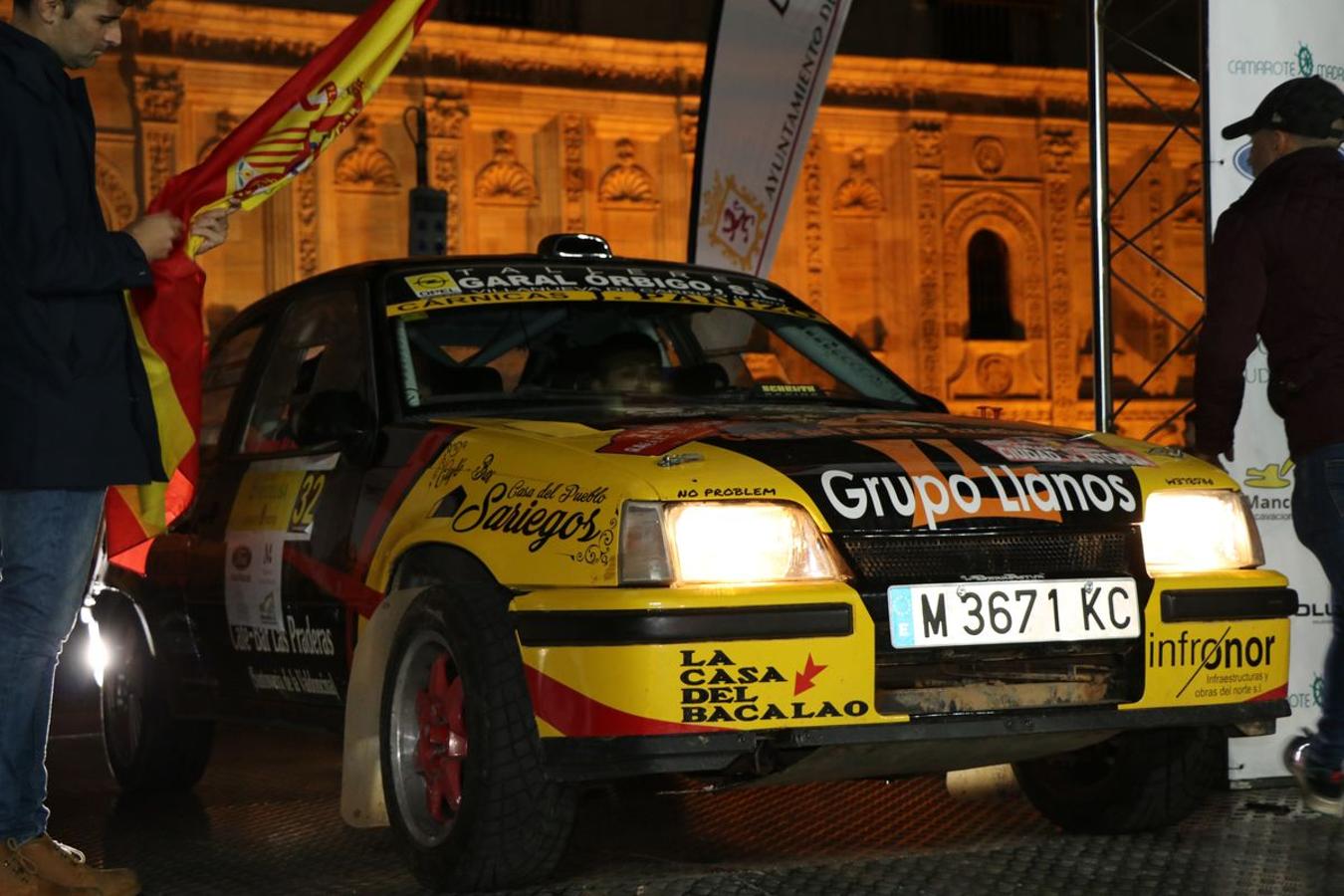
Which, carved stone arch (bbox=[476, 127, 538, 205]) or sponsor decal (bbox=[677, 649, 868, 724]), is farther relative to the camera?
carved stone arch (bbox=[476, 127, 538, 205])

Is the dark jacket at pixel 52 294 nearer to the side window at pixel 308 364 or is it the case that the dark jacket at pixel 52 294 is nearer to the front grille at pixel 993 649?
the side window at pixel 308 364

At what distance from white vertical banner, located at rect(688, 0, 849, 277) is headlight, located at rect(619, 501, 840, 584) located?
6631 mm

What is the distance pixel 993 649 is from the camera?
4223 mm

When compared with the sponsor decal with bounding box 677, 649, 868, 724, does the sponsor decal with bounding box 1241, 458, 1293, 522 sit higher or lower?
higher

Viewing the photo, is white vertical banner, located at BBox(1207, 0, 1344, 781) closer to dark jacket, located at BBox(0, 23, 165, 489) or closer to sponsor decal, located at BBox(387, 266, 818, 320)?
sponsor decal, located at BBox(387, 266, 818, 320)

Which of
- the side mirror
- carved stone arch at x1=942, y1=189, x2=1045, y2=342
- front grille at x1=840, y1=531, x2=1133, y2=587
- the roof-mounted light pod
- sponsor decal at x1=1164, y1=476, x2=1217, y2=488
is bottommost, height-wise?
front grille at x1=840, y1=531, x2=1133, y2=587

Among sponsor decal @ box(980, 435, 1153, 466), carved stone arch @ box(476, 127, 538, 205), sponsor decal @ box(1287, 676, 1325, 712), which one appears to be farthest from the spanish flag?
carved stone arch @ box(476, 127, 538, 205)

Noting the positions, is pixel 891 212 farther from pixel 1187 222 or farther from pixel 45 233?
pixel 45 233

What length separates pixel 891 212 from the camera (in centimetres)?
3988

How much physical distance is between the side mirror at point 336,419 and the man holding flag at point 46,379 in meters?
0.88

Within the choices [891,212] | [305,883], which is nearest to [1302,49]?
[305,883]

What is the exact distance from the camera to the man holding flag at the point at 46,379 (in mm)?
4031

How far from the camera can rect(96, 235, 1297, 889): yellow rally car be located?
160 inches

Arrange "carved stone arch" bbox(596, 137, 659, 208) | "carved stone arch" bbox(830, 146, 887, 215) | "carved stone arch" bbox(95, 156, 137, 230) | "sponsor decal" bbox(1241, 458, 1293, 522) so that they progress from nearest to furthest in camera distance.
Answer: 1. "sponsor decal" bbox(1241, 458, 1293, 522)
2. "carved stone arch" bbox(95, 156, 137, 230)
3. "carved stone arch" bbox(596, 137, 659, 208)
4. "carved stone arch" bbox(830, 146, 887, 215)
